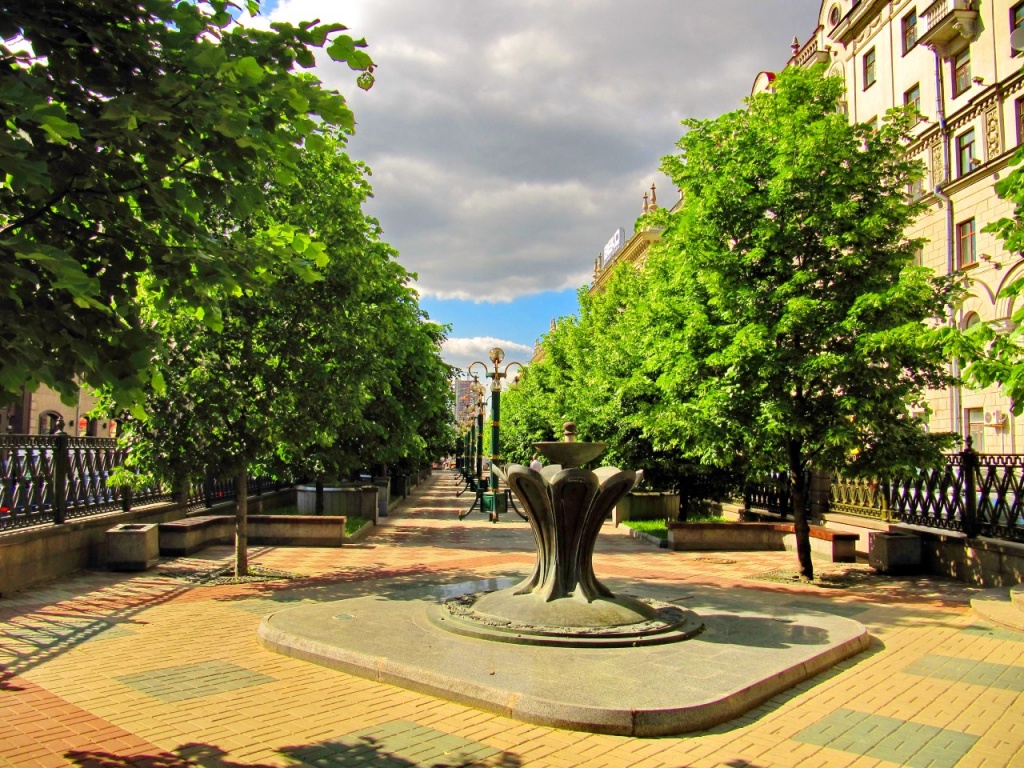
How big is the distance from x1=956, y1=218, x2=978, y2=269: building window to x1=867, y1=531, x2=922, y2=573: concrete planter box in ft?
67.9

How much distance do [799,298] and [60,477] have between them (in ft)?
37.8

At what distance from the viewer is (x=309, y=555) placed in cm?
1519

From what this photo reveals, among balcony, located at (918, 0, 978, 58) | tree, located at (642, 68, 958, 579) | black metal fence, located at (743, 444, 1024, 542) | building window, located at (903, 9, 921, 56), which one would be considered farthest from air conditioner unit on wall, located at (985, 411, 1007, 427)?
tree, located at (642, 68, 958, 579)

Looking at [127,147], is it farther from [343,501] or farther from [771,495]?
[343,501]

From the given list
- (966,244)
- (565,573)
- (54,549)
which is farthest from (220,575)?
(966,244)

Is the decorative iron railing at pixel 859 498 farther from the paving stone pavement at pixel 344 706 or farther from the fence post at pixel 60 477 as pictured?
the fence post at pixel 60 477

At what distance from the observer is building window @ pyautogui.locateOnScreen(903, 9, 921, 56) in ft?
108

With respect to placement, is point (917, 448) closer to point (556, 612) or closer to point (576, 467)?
point (576, 467)

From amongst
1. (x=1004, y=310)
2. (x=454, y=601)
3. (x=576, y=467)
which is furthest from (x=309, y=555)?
(x=1004, y=310)

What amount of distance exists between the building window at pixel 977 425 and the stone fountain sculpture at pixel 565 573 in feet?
82.3

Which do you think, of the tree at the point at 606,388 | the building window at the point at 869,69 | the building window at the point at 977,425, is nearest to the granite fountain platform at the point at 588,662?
the tree at the point at 606,388

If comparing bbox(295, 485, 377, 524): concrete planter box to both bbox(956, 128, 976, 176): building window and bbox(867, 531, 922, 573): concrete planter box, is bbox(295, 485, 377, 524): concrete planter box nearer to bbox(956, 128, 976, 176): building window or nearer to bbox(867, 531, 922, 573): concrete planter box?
bbox(867, 531, 922, 573): concrete planter box

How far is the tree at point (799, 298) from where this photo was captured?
11547 mm

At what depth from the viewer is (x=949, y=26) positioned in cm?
2975
